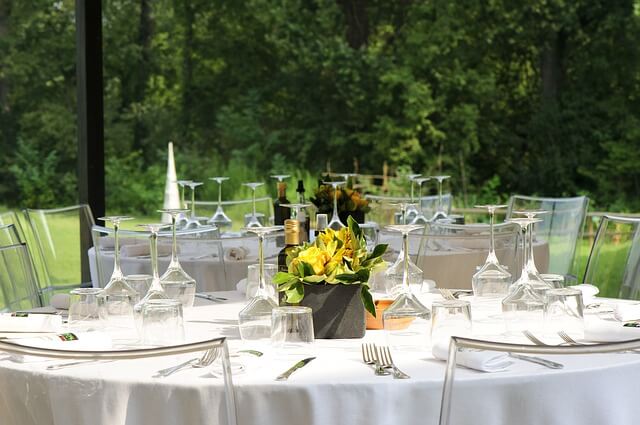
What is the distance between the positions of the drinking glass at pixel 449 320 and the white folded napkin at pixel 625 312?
543 mm

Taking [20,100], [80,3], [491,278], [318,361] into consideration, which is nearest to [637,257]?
[491,278]

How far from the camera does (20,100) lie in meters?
10.5

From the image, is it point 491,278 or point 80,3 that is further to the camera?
point 80,3

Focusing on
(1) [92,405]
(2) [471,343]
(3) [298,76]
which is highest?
(3) [298,76]

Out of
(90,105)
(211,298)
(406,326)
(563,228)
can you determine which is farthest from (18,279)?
(563,228)

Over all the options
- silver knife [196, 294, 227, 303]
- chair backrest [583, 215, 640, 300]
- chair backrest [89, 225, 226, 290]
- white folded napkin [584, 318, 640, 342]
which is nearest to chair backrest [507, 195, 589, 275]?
chair backrest [583, 215, 640, 300]

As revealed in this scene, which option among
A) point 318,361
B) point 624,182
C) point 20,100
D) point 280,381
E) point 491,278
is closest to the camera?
point 280,381

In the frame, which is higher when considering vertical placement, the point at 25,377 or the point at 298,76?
the point at 298,76

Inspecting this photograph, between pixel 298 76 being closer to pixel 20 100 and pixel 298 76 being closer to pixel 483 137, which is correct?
pixel 483 137

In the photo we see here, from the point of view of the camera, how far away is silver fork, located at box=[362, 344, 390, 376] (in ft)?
6.15

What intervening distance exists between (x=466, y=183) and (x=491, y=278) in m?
7.58

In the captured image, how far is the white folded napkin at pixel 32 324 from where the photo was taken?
230 centimetres

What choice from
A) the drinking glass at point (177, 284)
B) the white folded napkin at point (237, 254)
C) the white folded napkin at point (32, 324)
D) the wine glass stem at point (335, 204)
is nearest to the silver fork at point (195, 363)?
the white folded napkin at point (32, 324)

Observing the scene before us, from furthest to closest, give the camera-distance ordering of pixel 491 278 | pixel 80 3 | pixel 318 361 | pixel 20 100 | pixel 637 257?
pixel 20 100 < pixel 80 3 < pixel 637 257 < pixel 491 278 < pixel 318 361
